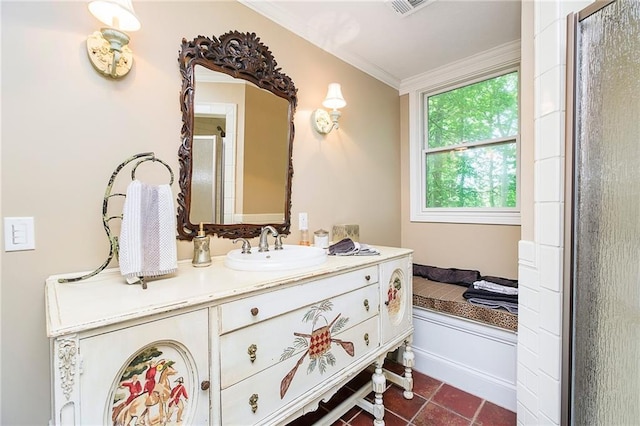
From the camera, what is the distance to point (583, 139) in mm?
1056

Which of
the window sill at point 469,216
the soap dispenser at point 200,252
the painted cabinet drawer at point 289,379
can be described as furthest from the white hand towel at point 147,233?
the window sill at point 469,216

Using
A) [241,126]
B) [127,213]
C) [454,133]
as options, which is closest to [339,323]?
[127,213]

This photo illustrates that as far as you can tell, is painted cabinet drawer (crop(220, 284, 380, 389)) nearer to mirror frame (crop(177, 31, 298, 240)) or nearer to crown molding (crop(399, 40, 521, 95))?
mirror frame (crop(177, 31, 298, 240))

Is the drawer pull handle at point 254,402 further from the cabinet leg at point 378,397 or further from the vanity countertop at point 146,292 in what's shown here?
the cabinet leg at point 378,397

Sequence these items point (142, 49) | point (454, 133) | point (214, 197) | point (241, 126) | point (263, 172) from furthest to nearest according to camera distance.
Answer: point (454, 133)
point (263, 172)
point (241, 126)
point (214, 197)
point (142, 49)

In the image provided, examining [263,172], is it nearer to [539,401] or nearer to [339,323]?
[339,323]

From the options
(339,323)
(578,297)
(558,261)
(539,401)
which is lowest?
(539,401)

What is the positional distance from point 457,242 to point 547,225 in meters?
1.48

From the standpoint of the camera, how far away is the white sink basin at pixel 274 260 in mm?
1221

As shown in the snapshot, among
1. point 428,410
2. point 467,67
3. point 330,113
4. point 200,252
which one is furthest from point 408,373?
point 467,67

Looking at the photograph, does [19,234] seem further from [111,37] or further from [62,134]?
[111,37]

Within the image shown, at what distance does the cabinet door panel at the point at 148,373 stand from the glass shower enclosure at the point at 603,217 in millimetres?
1333

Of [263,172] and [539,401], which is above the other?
[263,172]

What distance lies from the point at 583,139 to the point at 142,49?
185 cm
